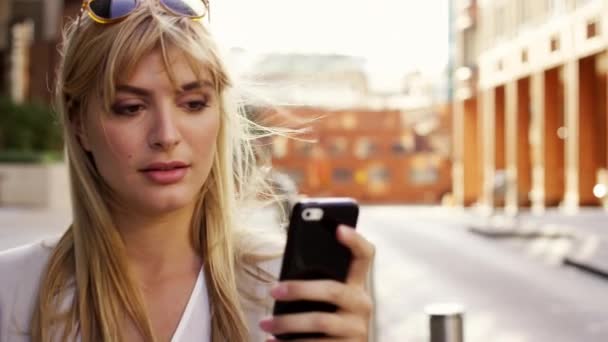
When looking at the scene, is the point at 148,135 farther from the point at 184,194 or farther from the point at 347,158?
the point at 347,158

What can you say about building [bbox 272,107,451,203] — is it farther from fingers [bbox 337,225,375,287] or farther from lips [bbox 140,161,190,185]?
fingers [bbox 337,225,375,287]

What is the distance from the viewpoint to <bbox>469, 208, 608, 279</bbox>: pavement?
14.2 m

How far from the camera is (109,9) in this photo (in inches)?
67.6

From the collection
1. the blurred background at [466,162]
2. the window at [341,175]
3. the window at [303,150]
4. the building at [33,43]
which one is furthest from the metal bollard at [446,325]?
the window at [303,150]

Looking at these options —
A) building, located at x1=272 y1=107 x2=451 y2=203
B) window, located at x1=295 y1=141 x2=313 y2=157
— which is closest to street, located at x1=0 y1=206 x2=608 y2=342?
building, located at x1=272 y1=107 x2=451 y2=203

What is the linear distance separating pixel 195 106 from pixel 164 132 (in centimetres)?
11

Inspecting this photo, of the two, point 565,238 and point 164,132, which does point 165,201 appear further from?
point 565,238

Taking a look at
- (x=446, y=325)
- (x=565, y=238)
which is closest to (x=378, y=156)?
(x=565, y=238)

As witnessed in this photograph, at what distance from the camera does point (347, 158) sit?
62.1 m

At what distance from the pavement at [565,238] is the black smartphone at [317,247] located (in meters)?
12.1

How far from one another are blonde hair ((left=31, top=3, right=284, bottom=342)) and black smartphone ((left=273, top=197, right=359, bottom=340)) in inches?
14.7

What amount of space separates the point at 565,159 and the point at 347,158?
31.2m

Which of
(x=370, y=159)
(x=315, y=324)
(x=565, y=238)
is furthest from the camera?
(x=370, y=159)

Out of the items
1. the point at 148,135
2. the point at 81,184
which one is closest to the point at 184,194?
the point at 148,135
